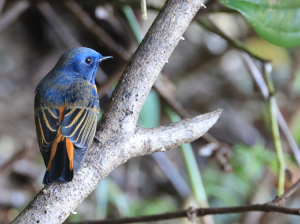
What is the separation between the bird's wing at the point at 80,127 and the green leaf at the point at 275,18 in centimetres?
104

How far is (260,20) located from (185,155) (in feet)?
4.51

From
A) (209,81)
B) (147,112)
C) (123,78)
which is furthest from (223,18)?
(123,78)

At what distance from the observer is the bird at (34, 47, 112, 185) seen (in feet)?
4.56

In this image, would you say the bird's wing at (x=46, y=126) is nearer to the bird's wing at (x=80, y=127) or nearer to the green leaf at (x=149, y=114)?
the bird's wing at (x=80, y=127)

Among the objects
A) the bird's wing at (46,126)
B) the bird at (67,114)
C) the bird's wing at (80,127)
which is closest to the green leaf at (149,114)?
the bird at (67,114)

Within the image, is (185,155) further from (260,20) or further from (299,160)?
(260,20)

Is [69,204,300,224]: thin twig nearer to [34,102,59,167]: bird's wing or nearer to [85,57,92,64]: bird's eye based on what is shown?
[34,102,59,167]: bird's wing

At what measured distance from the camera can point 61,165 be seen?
4.45 ft

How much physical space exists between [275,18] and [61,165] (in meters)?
1.48

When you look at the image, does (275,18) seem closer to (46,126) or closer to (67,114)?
(67,114)

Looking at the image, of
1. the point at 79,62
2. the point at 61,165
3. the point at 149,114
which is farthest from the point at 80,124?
the point at 149,114

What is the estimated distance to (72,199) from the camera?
129 cm

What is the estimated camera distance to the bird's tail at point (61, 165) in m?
1.29

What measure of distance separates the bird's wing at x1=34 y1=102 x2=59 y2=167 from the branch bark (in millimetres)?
228
